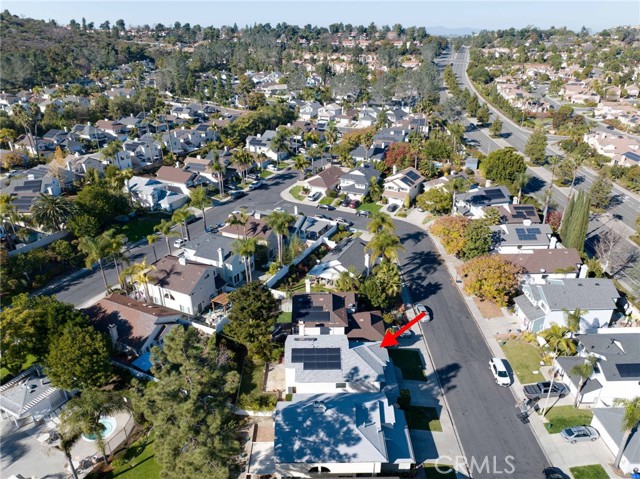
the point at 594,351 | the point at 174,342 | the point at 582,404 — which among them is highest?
the point at 174,342

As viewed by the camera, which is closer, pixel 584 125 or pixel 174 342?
pixel 174 342

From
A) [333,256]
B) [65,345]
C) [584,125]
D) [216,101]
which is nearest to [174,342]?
[65,345]

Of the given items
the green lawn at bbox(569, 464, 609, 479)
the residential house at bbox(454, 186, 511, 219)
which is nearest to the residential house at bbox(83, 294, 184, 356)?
the green lawn at bbox(569, 464, 609, 479)

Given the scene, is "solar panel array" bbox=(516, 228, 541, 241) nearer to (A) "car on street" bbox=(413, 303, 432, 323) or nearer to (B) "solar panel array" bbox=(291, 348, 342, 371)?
(A) "car on street" bbox=(413, 303, 432, 323)

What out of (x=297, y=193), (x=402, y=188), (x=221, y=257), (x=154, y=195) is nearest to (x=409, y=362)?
(x=221, y=257)

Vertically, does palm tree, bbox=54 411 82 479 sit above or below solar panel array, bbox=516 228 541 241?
below

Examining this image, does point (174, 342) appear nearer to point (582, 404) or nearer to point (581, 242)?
point (582, 404)

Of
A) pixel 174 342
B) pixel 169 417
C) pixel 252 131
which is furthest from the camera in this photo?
A: pixel 252 131
